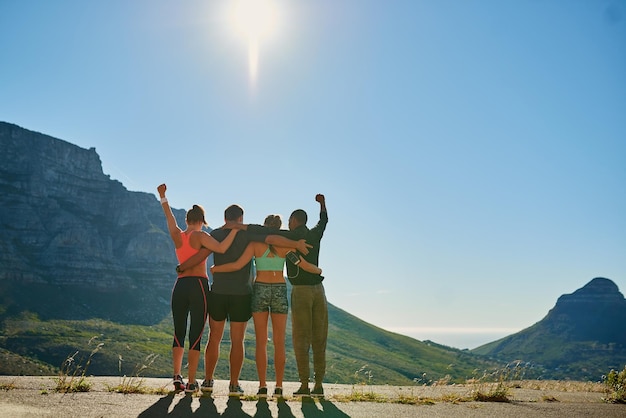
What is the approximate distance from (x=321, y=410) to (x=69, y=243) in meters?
181

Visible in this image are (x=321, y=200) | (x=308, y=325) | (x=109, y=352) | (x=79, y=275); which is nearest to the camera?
(x=308, y=325)

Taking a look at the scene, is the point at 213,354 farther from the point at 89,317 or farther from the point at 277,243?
the point at 89,317

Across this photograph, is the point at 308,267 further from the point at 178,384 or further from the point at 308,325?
the point at 178,384

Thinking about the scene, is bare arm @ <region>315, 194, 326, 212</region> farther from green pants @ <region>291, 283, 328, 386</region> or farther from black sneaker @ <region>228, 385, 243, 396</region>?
black sneaker @ <region>228, 385, 243, 396</region>

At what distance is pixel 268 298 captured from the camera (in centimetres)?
834

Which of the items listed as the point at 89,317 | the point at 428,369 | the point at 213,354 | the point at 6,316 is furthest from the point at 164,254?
the point at 213,354

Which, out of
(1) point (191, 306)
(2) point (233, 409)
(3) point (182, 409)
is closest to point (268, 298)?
(1) point (191, 306)

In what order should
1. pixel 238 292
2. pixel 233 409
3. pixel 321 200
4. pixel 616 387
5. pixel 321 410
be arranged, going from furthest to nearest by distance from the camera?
pixel 616 387, pixel 321 200, pixel 238 292, pixel 321 410, pixel 233 409

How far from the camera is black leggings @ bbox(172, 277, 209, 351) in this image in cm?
813

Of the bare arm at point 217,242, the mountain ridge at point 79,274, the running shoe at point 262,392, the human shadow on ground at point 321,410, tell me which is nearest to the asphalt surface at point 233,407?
the human shadow on ground at point 321,410

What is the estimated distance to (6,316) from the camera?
5094 inches

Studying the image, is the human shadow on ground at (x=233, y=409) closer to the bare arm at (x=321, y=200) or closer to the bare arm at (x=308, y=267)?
the bare arm at (x=308, y=267)

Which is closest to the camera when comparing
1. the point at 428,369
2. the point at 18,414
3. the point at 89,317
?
the point at 18,414

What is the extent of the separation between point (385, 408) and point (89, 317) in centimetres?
16207
